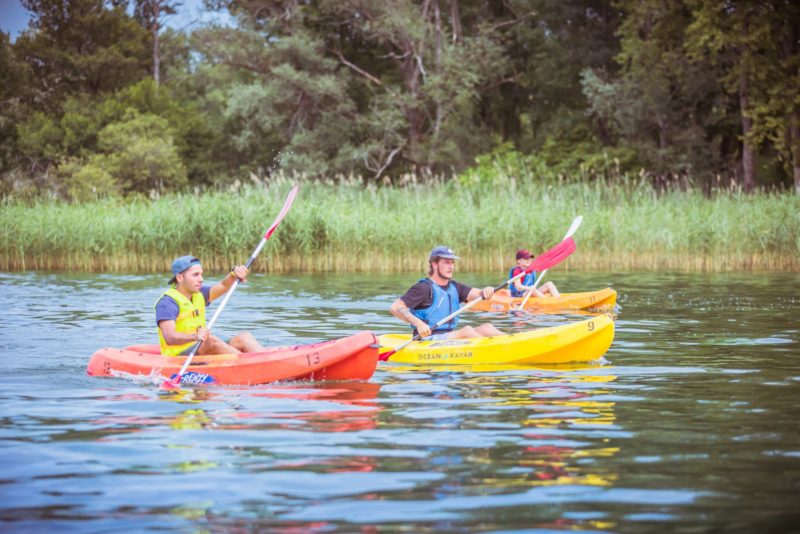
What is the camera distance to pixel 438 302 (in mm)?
9625

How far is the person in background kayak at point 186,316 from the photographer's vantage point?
838 cm

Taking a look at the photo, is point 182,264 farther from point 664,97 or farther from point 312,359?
point 664,97

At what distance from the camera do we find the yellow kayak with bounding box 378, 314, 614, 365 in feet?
29.5

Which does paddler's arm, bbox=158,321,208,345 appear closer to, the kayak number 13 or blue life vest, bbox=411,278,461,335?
the kayak number 13

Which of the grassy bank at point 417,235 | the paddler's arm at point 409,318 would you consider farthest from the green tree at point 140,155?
the paddler's arm at point 409,318

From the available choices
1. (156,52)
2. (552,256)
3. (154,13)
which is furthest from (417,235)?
(154,13)

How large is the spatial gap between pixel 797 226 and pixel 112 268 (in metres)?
11.3

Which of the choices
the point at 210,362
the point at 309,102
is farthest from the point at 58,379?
the point at 309,102

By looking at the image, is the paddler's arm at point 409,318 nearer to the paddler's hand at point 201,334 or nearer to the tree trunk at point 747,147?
the paddler's hand at point 201,334

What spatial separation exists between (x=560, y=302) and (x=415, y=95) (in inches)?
878

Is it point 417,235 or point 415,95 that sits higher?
point 415,95

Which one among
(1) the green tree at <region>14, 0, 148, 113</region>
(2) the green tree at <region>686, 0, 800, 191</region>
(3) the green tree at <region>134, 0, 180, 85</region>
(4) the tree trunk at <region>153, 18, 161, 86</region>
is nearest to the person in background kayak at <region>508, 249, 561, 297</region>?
(2) the green tree at <region>686, 0, 800, 191</region>

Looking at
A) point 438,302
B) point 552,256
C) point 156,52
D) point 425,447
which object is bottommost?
point 425,447

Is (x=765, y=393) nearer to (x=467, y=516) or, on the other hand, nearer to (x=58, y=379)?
(x=467, y=516)
